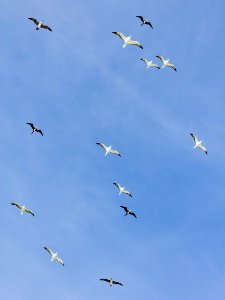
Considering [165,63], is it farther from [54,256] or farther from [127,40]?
[54,256]

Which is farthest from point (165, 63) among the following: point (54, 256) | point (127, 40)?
point (54, 256)

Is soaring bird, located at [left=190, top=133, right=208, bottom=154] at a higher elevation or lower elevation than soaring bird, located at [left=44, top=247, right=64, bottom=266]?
higher

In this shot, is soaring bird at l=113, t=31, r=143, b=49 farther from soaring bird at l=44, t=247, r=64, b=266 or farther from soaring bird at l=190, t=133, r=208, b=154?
soaring bird at l=44, t=247, r=64, b=266

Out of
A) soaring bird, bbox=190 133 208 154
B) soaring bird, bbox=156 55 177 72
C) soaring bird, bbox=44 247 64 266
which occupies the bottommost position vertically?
soaring bird, bbox=44 247 64 266

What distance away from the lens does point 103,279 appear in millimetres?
132000

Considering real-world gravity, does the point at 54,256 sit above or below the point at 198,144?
below

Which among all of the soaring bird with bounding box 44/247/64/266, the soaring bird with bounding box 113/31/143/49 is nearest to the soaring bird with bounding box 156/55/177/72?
the soaring bird with bounding box 113/31/143/49

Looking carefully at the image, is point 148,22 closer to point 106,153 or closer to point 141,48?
point 141,48

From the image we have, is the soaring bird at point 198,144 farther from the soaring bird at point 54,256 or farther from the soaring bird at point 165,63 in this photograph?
the soaring bird at point 54,256

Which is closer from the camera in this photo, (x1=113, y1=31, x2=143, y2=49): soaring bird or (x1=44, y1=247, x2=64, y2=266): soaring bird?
(x1=113, y1=31, x2=143, y2=49): soaring bird

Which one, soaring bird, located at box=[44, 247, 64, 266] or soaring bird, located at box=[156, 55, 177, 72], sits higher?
soaring bird, located at box=[156, 55, 177, 72]

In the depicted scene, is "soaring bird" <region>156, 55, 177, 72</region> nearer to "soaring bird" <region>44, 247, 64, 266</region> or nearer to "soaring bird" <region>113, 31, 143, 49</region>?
"soaring bird" <region>113, 31, 143, 49</region>

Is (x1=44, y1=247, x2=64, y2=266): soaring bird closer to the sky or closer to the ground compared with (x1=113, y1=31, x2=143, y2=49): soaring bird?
closer to the ground

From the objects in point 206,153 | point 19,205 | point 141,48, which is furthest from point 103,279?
point 141,48
